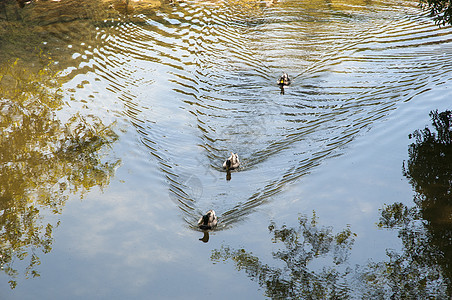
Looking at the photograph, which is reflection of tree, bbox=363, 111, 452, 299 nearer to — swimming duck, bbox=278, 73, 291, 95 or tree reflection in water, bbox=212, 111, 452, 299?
tree reflection in water, bbox=212, 111, 452, 299

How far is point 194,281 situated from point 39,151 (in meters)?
7.55

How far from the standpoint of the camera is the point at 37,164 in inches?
552

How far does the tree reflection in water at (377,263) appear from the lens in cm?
959

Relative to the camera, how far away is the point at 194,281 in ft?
32.7

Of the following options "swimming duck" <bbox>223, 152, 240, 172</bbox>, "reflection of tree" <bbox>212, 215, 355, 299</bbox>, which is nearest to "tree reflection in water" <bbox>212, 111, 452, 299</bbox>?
"reflection of tree" <bbox>212, 215, 355, 299</bbox>

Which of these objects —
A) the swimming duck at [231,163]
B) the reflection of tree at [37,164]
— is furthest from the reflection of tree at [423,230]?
the reflection of tree at [37,164]

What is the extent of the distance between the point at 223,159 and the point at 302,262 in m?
4.46

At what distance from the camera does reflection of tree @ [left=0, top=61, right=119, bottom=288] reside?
11348 millimetres

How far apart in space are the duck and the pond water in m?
0.18

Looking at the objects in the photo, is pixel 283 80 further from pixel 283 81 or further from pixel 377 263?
pixel 377 263

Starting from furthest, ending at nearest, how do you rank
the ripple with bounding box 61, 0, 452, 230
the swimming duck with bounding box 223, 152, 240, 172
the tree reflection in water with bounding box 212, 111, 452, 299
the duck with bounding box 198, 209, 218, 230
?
1. the ripple with bounding box 61, 0, 452, 230
2. the swimming duck with bounding box 223, 152, 240, 172
3. the duck with bounding box 198, 209, 218, 230
4. the tree reflection in water with bounding box 212, 111, 452, 299

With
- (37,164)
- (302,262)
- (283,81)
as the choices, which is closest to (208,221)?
(302,262)

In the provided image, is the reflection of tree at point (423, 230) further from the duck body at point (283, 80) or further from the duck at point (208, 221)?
the duck body at point (283, 80)

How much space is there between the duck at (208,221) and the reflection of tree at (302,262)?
666 millimetres
